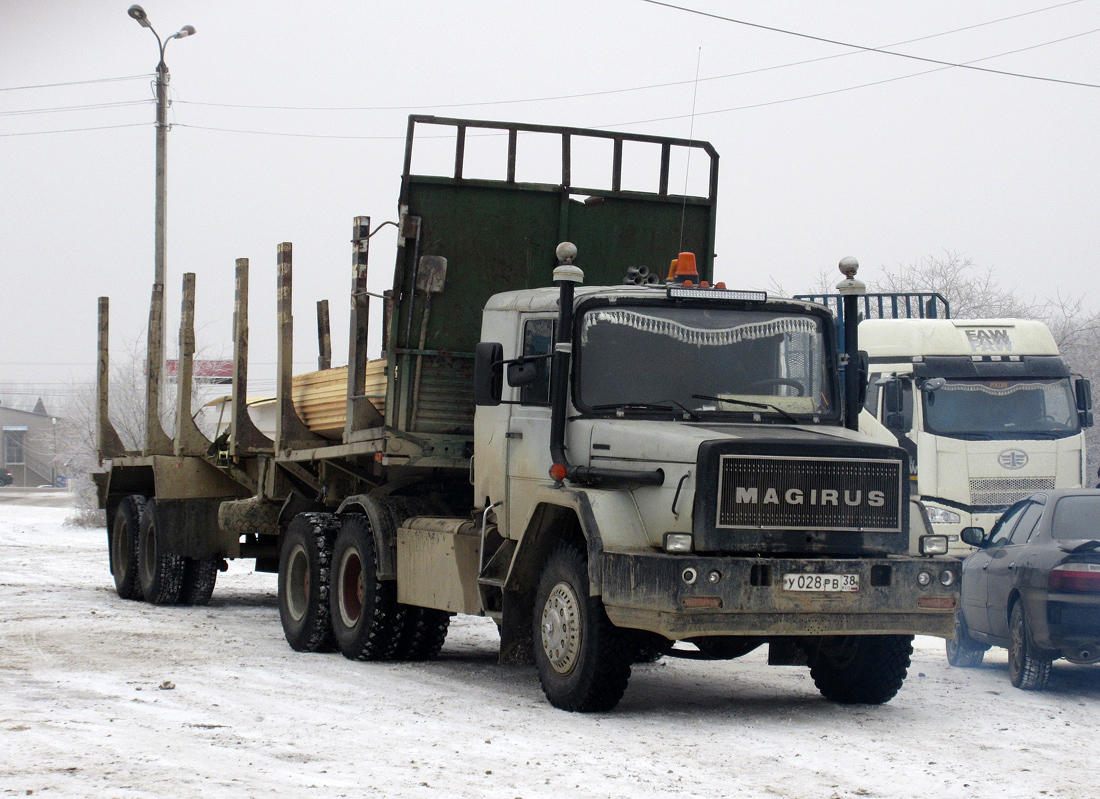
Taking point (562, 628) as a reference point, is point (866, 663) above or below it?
below

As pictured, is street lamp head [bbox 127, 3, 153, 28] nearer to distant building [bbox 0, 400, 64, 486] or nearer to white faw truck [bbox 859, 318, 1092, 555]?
white faw truck [bbox 859, 318, 1092, 555]

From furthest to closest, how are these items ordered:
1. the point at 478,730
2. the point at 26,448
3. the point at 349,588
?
the point at 26,448 → the point at 349,588 → the point at 478,730

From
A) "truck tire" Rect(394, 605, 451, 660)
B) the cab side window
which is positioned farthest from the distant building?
the cab side window

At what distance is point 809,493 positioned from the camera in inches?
312

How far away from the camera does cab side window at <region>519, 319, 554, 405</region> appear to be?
8734 mm

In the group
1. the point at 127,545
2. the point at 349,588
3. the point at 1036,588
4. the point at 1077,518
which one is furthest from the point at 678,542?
the point at 127,545

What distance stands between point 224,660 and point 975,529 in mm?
5752

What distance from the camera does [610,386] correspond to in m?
8.51

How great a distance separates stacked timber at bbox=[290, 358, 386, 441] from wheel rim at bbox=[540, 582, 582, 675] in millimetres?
3040

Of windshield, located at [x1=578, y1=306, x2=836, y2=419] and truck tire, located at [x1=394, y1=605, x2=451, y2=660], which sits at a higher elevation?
windshield, located at [x1=578, y1=306, x2=836, y2=419]

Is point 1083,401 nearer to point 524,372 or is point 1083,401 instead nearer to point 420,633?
point 420,633

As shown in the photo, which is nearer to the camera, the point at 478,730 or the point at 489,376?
the point at 478,730

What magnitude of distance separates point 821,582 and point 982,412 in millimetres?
8342

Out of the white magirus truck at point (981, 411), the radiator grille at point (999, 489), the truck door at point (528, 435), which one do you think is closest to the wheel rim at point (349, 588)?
the truck door at point (528, 435)
